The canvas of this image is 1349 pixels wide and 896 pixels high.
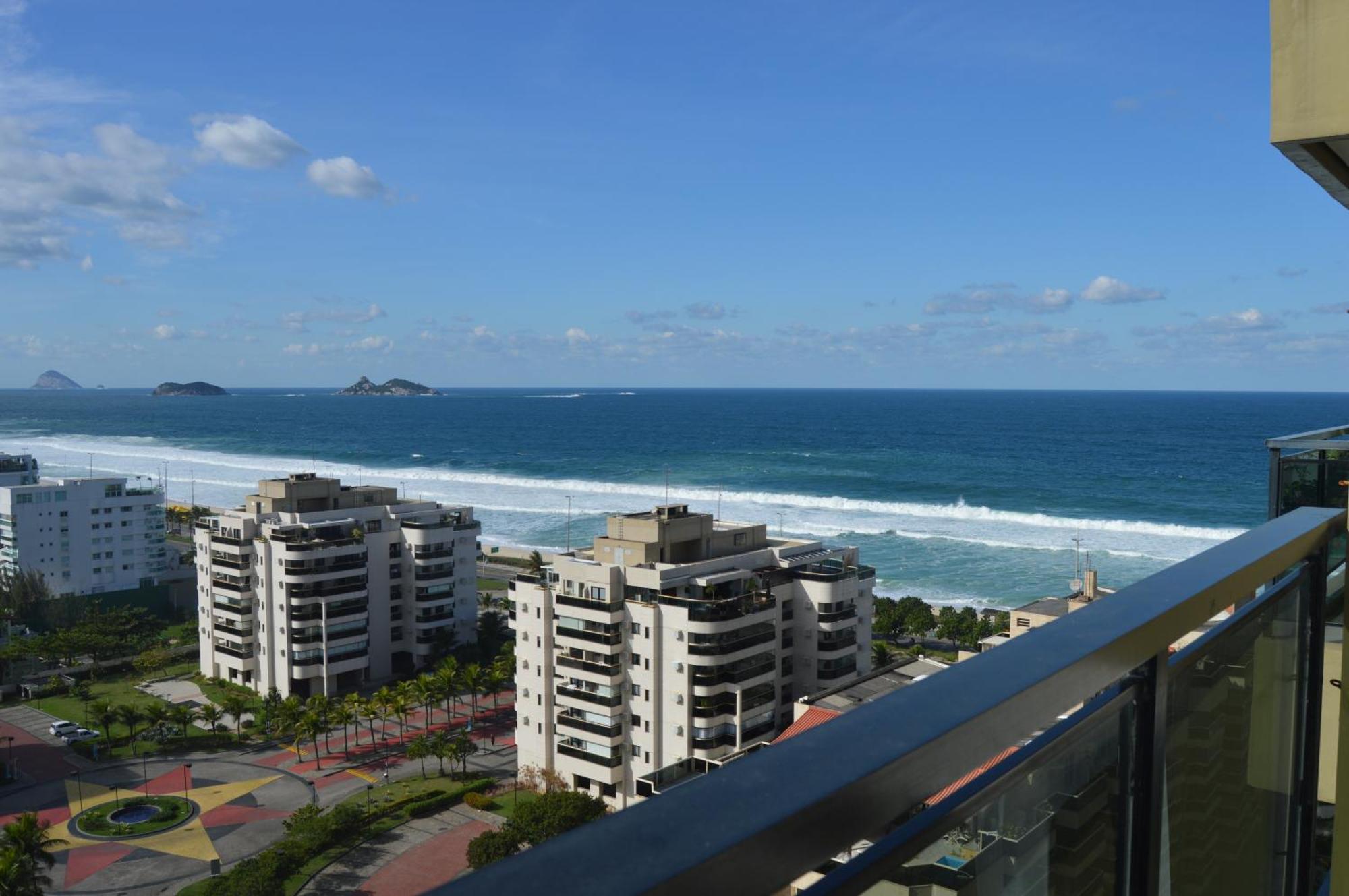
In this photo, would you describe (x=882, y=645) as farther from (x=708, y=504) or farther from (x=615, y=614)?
(x=708, y=504)

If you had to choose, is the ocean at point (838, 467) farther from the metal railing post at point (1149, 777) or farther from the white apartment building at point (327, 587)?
the metal railing post at point (1149, 777)

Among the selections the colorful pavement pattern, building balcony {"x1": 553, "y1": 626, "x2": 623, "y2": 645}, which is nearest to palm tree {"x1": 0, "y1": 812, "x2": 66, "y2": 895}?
the colorful pavement pattern

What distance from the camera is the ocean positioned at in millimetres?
38500

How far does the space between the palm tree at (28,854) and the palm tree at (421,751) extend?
240 inches

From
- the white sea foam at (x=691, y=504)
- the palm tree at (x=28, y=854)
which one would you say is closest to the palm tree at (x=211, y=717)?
the palm tree at (x=28, y=854)

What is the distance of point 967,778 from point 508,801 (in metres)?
17.7

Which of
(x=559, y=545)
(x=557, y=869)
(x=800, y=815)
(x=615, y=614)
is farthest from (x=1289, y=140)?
(x=559, y=545)

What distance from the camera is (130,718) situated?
64.8 ft

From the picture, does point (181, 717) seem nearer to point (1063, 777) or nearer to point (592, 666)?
point (592, 666)

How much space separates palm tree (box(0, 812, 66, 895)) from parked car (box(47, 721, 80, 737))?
6.67 m

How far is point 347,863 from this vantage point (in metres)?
14.9

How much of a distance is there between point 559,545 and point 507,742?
2095 cm

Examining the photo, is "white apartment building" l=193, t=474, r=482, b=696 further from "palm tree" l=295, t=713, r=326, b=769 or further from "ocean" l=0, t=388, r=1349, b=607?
"ocean" l=0, t=388, r=1349, b=607

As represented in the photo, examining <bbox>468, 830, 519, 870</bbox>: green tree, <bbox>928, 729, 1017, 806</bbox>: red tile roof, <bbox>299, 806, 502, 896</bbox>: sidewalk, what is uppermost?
<bbox>928, 729, 1017, 806</bbox>: red tile roof
